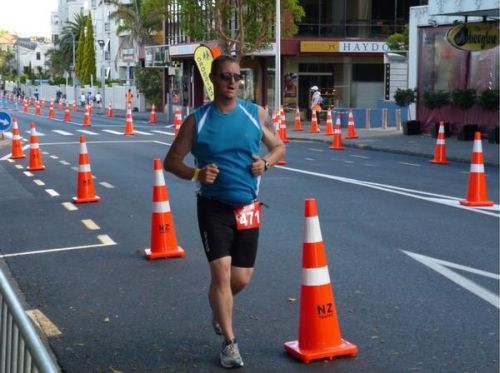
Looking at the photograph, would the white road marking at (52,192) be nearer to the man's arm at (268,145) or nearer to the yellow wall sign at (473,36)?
the man's arm at (268,145)

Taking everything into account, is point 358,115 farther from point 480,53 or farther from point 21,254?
point 21,254

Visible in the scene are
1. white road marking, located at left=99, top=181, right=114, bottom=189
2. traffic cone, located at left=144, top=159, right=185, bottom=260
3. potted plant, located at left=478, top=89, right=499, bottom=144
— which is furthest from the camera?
Result: potted plant, located at left=478, top=89, right=499, bottom=144

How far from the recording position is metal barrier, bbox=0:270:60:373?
8.43 feet

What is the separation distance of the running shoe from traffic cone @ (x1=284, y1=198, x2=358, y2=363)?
40 centimetres

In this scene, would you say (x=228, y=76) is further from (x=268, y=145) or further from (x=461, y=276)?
(x=461, y=276)

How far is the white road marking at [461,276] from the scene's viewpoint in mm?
7020

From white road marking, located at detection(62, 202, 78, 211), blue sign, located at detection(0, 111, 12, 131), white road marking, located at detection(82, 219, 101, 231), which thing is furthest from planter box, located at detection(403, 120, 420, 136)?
white road marking, located at detection(82, 219, 101, 231)

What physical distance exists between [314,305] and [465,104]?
2268cm

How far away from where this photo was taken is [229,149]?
17.4 ft

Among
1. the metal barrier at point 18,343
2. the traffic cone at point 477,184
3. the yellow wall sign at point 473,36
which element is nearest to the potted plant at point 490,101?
the yellow wall sign at point 473,36

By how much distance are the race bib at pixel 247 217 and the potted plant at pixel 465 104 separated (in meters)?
22.0

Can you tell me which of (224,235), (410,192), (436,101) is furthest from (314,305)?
(436,101)

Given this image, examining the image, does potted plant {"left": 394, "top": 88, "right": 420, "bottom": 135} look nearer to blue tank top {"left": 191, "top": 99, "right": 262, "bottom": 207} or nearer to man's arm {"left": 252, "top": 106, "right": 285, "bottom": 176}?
man's arm {"left": 252, "top": 106, "right": 285, "bottom": 176}

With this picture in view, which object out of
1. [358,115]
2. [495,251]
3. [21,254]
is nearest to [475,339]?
[495,251]
